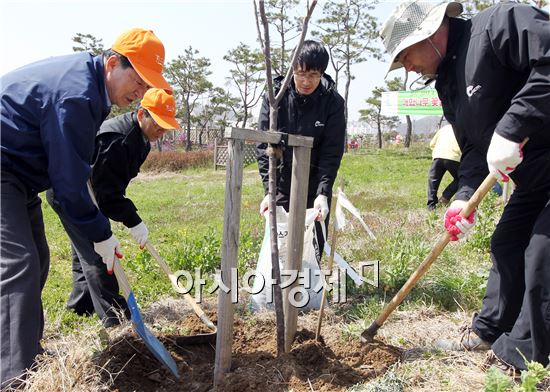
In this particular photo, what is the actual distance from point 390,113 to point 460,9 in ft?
46.8

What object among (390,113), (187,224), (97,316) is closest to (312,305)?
(97,316)

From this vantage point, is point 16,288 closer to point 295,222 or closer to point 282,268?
point 295,222

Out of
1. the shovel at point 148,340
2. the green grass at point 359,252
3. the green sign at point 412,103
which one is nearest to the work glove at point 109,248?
the shovel at point 148,340

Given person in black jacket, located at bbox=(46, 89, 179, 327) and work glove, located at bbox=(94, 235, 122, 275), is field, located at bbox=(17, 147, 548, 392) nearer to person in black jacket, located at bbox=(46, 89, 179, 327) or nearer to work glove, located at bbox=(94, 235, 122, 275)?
person in black jacket, located at bbox=(46, 89, 179, 327)

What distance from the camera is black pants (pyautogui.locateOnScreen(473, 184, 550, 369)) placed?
7.20ft

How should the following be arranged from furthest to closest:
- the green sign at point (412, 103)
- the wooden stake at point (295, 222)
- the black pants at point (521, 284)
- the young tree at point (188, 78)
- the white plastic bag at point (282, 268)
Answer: the young tree at point (188, 78), the green sign at point (412, 103), the white plastic bag at point (282, 268), the wooden stake at point (295, 222), the black pants at point (521, 284)

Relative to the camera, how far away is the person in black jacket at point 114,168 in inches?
124

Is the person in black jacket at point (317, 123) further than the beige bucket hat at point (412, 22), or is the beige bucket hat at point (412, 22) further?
the person in black jacket at point (317, 123)

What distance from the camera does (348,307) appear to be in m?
3.67

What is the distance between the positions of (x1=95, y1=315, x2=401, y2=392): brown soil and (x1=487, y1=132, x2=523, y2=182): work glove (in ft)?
3.95

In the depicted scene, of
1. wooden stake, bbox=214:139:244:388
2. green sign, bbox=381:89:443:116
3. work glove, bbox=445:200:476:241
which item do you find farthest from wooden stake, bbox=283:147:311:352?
green sign, bbox=381:89:443:116

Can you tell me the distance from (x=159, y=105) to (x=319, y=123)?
111 cm

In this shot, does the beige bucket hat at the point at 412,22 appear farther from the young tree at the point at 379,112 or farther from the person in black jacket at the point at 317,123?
the young tree at the point at 379,112

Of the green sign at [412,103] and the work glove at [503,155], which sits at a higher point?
the work glove at [503,155]
